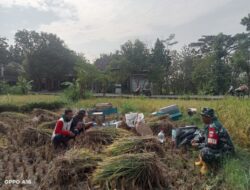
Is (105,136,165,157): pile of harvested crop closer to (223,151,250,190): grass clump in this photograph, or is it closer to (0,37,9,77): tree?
(223,151,250,190): grass clump

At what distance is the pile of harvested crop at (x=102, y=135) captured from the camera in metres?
6.57

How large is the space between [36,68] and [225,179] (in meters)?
31.4

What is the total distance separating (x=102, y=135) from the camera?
6.71 metres

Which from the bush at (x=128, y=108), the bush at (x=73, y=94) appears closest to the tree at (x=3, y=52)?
the bush at (x=73, y=94)

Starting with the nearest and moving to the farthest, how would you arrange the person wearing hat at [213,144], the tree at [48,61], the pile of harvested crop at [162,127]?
1. the person wearing hat at [213,144]
2. the pile of harvested crop at [162,127]
3. the tree at [48,61]

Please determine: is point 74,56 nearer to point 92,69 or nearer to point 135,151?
point 92,69

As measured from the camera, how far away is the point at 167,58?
2975 cm

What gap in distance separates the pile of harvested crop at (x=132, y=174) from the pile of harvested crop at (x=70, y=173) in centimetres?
31

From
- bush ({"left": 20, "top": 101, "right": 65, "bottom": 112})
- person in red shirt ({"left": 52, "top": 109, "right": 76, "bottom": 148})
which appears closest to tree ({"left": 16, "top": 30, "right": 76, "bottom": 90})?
bush ({"left": 20, "top": 101, "right": 65, "bottom": 112})

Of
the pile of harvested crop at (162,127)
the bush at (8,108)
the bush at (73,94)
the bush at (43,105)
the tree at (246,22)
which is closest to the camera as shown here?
the pile of harvested crop at (162,127)

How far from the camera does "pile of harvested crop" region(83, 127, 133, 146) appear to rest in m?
6.57

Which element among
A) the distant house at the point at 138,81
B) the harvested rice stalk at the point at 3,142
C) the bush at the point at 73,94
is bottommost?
the harvested rice stalk at the point at 3,142

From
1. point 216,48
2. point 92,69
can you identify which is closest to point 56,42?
point 92,69

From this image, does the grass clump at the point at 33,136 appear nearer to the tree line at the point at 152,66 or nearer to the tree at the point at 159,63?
the tree line at the point at 152,66
